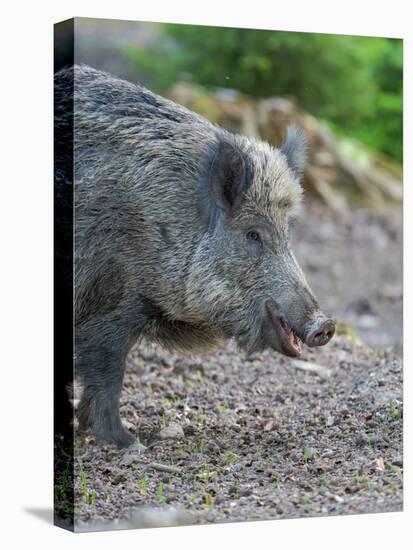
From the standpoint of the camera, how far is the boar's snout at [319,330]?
6820 mm

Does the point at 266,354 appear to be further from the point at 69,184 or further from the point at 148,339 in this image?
the point at 69,184

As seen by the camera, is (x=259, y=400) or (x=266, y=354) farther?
(x=266, y=354)

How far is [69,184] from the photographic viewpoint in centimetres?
685

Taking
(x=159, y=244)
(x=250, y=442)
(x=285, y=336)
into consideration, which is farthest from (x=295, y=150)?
(x=250, y=442)

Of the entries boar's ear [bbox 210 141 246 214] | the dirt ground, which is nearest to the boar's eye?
boar's ear [bbox 210 141 246 214]

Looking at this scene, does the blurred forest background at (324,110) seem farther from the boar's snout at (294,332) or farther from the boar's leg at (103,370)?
the boar's leg at (103,370)

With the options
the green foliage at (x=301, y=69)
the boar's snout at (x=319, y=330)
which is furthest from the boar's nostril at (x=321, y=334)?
the green foliage at (x=301, y=69)

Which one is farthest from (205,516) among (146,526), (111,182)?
(111,182)

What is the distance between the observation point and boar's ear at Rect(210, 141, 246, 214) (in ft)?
23.5

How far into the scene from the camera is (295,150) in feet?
25.8

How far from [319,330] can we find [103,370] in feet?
4.93

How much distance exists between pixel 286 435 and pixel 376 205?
7294 millimetres

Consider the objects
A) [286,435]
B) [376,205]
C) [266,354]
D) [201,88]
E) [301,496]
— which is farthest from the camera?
[376,205]

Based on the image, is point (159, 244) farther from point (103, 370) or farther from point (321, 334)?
point (321, 334)
